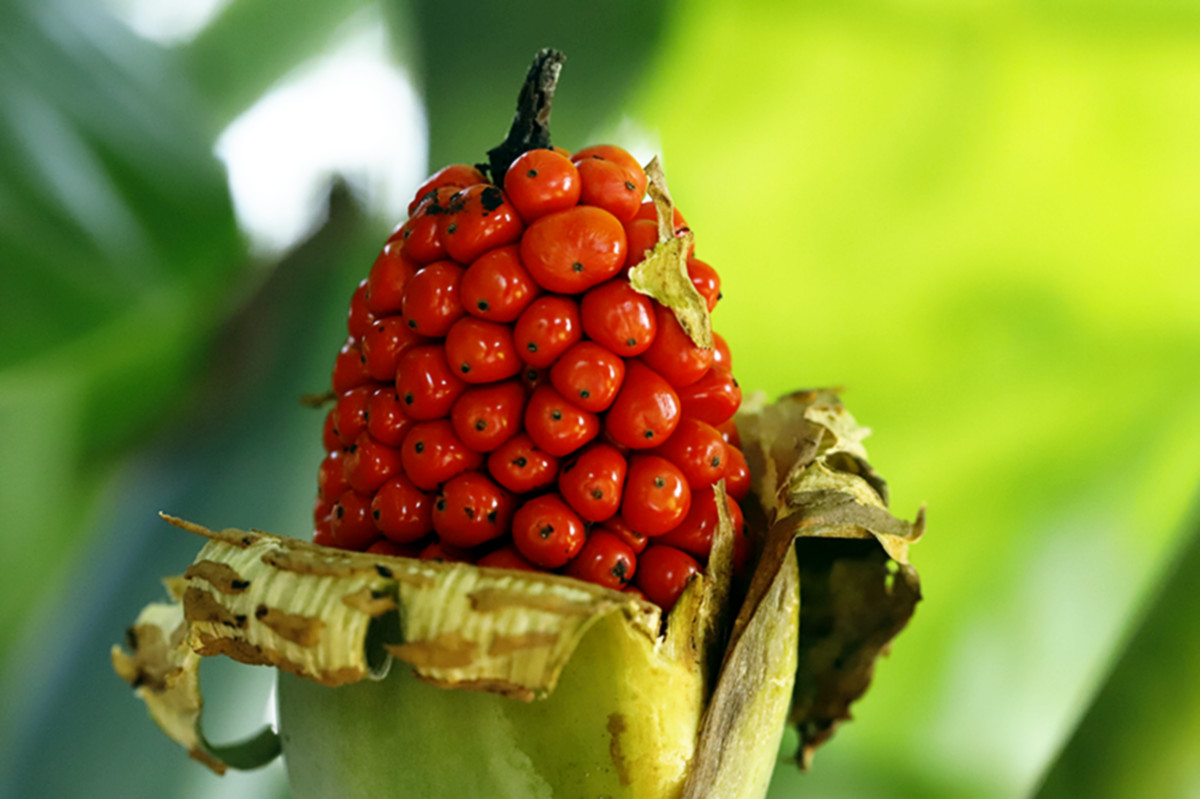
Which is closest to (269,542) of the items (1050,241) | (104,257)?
(104,257)

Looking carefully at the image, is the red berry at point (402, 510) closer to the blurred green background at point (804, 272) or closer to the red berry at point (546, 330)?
the red berry at point (546, 330)

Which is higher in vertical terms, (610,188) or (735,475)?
(610,188)

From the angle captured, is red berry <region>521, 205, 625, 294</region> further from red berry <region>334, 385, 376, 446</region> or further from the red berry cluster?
red berry <region>334, 385, 376, 446</region>

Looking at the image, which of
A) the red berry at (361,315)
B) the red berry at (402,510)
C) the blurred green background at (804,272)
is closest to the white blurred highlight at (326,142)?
the blurred green background at (804,272)

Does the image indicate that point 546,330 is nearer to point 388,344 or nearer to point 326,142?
point 388,344

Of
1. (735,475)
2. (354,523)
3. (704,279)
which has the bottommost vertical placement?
(354,523)

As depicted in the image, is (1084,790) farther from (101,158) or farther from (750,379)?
(101,158)

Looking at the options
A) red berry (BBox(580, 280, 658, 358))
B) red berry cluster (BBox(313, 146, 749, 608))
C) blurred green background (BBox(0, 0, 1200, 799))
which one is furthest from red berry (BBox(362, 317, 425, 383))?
blurred green background (BBox(0, 0, 1200, 799))

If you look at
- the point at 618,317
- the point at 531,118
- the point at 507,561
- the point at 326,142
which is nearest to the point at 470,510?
the point at 507,561
